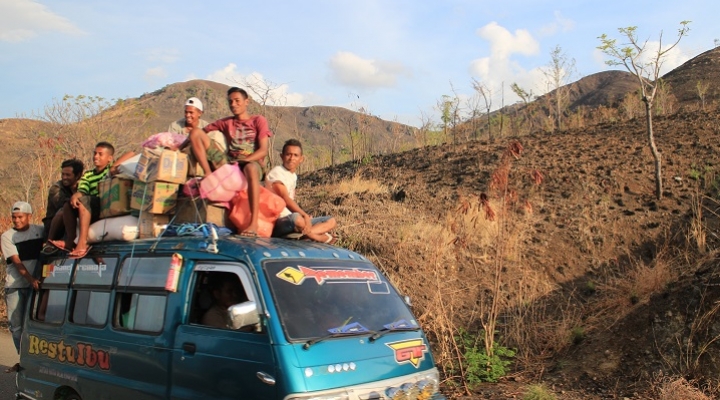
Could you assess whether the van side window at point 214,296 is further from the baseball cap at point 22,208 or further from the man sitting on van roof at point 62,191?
the baseball cap at point 22,208

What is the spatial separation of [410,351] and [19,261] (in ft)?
15.6

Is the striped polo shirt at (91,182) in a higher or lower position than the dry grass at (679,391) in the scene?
higher

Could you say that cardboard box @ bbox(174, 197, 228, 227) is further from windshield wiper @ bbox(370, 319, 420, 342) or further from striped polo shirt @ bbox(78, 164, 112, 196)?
windshield wiper @ bbox(370, 319, 420, 342)

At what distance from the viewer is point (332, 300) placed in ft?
14.8

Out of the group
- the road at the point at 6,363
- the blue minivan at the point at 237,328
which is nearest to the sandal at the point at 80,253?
the blue minivan at the point at 237,328

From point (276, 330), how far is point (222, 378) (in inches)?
20.1

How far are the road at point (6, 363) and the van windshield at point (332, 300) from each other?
17.2 ft

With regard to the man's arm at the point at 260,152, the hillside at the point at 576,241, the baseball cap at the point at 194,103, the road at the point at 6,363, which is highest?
the baseball cap at the point at 194,103

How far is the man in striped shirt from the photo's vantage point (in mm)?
5797

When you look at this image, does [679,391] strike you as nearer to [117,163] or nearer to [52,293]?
[117,163]

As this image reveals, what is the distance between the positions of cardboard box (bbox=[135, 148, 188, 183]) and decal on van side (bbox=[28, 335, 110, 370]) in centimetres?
153

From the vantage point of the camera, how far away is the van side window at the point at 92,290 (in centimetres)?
535

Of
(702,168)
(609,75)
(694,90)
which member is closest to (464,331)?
(702,168)

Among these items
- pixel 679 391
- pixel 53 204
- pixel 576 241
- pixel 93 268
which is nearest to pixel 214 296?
pixel 93 268
